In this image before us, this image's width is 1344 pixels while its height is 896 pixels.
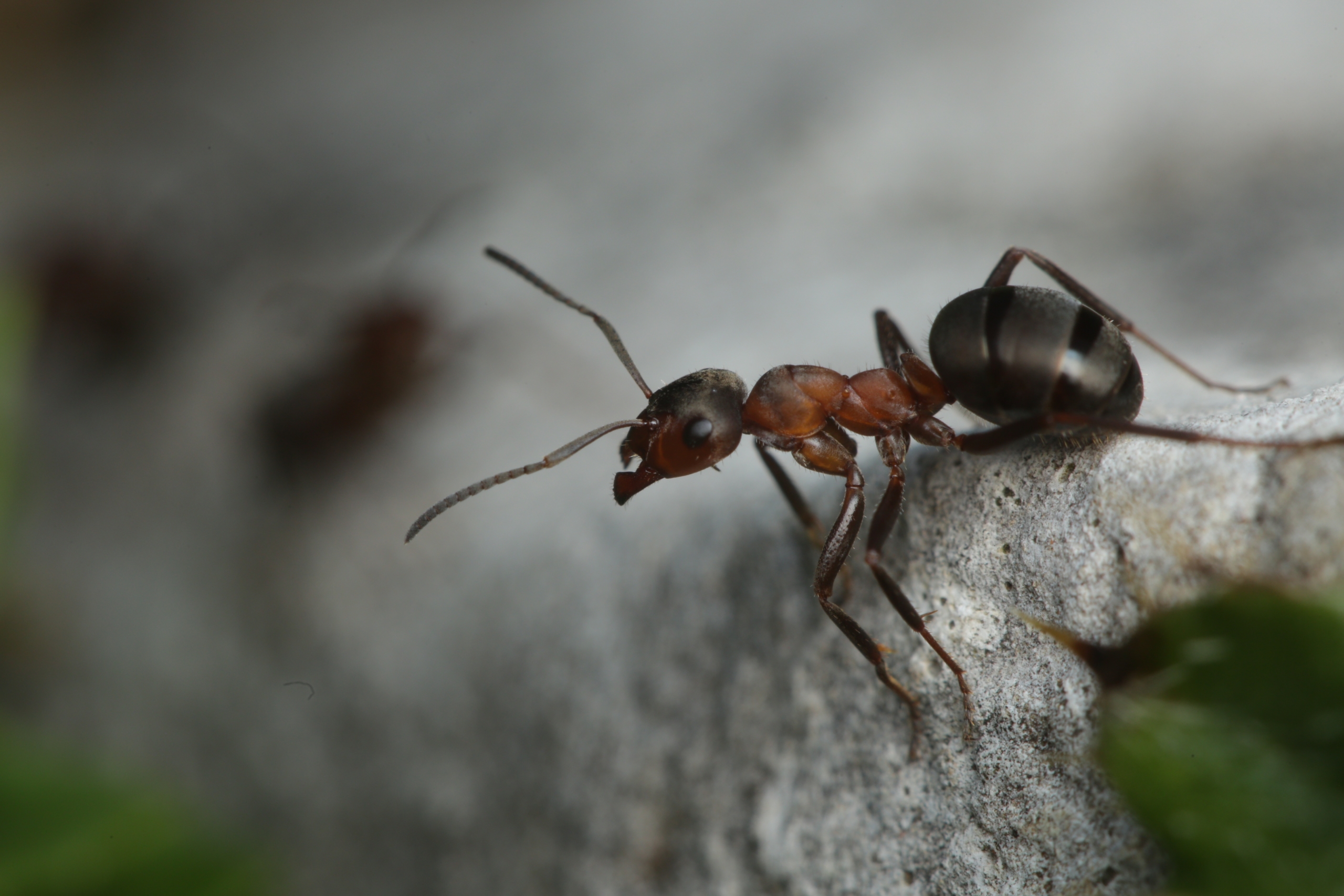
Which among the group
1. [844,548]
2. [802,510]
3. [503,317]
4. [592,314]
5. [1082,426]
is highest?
[503,317]

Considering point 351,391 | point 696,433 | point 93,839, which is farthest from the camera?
point 351,391

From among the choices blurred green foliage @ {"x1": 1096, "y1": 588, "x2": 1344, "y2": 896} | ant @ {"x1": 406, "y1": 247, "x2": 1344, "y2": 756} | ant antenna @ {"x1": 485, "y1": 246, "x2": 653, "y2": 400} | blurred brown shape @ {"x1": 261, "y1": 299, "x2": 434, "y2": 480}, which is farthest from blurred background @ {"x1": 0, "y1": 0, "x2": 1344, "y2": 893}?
blurred green foliage @ {"x1": 1096, "y1": 588, "x2": 1344, "y2": 896}

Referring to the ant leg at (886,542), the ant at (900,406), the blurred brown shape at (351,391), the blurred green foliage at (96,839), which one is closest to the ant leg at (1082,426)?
the ant at (900,406)

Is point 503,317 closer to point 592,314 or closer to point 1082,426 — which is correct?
point 592,314

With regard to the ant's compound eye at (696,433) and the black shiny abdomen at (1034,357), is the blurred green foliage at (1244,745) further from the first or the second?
the ant's compound eye at (696,433)

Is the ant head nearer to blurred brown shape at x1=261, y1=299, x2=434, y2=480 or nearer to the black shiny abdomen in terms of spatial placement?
the black shiny abdomen

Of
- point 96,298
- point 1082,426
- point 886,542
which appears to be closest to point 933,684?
point 886,542
